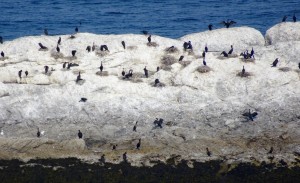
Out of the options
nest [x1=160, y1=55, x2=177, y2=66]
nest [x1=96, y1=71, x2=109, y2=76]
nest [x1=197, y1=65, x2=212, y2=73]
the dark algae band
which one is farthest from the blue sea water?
the dark algae band

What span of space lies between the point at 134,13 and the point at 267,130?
188ft

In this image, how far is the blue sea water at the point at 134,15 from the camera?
72.5 metres

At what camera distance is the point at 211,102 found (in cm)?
3228

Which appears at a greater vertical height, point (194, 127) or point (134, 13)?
point (134, 13)

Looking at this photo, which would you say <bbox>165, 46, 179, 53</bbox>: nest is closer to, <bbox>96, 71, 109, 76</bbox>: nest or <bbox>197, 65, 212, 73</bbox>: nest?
<bbox>197, 65, 212, 73</bbox>: nest

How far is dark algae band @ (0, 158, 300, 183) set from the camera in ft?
86.1

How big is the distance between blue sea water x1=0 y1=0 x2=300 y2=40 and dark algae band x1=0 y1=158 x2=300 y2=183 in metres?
41.8

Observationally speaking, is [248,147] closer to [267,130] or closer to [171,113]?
[267,130]

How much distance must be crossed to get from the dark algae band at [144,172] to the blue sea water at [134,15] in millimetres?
41839

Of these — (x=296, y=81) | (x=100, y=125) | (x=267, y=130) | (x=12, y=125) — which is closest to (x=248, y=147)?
(x=267, y=130)

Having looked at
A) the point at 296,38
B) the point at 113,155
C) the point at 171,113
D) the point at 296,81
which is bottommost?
the point at 113,155

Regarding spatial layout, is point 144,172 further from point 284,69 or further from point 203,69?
point 284,69

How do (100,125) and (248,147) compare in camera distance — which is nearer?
(248,147)

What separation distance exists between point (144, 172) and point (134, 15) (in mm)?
58673
